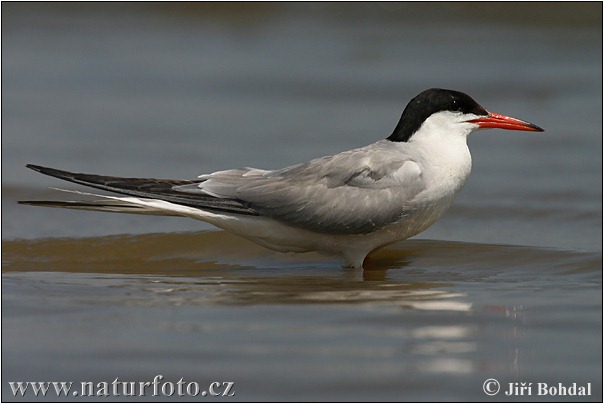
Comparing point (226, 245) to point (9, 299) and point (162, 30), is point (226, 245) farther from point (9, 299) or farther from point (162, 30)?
point (162, 30)

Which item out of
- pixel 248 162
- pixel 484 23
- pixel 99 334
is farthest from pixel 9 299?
pixel 484 23

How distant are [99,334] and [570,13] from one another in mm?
9772

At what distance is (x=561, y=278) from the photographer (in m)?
6.19

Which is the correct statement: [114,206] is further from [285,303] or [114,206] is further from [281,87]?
[281,87]

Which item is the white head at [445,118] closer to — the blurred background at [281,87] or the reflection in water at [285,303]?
the reflection in water at [285,303]

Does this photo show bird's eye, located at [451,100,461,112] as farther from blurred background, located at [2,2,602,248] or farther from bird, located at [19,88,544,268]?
blurred background, located at [2,2,602,248]

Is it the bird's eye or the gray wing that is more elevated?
the bird's eye

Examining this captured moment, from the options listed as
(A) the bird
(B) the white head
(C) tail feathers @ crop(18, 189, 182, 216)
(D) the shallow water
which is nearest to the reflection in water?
(D) the shallow water

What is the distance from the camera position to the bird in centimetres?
623

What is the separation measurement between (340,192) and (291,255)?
3.05 ft

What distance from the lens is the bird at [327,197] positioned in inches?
245

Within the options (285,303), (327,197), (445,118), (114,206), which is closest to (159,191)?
(114,206)

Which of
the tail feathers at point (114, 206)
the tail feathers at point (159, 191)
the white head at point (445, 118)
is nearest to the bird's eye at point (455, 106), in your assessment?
the white head at point (445, 118)

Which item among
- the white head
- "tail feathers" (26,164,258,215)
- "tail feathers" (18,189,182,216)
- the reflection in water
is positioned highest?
the white head
